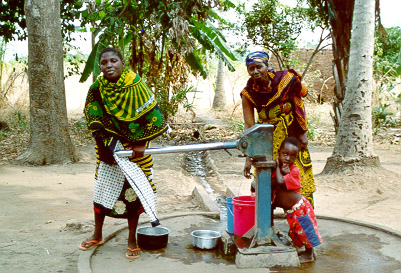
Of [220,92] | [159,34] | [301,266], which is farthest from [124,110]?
[220,92]

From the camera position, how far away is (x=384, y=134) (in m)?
10.7

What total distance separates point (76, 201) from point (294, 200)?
308 centimetres

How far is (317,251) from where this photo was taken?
328cm

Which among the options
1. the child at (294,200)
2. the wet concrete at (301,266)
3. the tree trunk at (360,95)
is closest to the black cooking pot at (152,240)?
the wet concrete at (301,266)

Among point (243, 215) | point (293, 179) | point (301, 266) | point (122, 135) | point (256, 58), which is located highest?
point (256, 58)

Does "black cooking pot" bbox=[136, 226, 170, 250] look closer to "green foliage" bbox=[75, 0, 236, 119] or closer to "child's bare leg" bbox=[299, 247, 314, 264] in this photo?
"child's bare leg" bbox=[299, 247, 314, 264]

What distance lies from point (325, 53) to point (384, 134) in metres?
7.92

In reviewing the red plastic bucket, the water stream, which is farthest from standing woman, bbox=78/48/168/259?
the water stream

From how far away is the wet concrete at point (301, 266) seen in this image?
293 centimetres

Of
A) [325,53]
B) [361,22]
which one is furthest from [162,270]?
[325,53]

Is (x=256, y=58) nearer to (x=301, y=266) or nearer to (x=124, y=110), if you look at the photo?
(x=124, y=110)

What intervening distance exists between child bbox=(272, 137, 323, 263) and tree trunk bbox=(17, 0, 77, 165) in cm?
519

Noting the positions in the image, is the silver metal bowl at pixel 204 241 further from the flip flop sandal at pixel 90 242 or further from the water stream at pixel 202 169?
the water stream at pixel 202 169

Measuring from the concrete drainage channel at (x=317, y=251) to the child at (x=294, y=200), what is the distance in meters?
0.16
